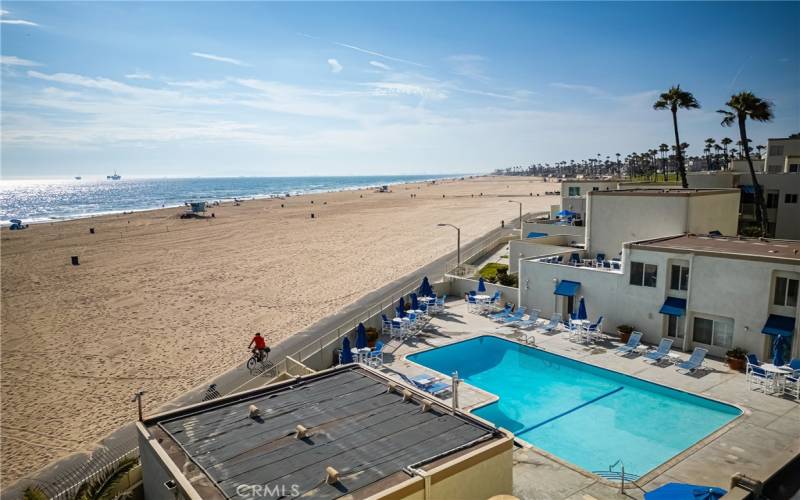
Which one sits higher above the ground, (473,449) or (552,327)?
(473,449)

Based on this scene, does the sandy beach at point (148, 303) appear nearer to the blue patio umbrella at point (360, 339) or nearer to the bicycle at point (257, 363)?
the bicycle at point (257, 363)

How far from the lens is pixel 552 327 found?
24.3 m

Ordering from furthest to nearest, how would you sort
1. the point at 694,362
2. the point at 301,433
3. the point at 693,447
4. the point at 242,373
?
the point at 242,373 < the point at 694,362 < the point at 693,447 < the point at 301,433

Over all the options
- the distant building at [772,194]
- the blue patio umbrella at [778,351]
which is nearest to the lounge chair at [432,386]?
the blue patio umbrella at [778,351]

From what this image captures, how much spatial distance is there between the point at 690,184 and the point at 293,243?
1645 inches

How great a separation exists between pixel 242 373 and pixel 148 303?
1535 cm

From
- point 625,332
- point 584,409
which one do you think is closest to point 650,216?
point 625,332

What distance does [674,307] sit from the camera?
21031 millimetres

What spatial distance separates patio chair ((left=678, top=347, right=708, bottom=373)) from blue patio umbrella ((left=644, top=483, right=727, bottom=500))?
456 inches

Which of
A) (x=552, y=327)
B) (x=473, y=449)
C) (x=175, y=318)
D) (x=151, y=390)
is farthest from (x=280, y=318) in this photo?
(x=473, y=449)

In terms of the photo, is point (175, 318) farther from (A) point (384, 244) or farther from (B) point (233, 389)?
(A) point (384, 244)

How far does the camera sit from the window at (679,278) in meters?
21.0

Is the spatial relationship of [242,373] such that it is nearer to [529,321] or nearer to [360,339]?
[360,339]

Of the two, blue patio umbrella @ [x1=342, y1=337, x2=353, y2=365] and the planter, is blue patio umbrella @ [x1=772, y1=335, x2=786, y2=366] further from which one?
blue patio umbrella @ [x1=342, y1=337, x2=353, y2=365]
